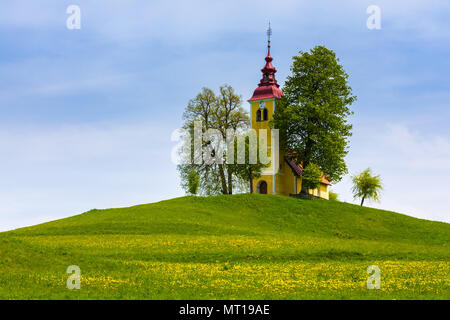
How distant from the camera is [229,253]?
33.5 meters

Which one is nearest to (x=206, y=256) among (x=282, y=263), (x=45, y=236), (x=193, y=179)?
(x=282, y=263)

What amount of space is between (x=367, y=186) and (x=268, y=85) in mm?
22743

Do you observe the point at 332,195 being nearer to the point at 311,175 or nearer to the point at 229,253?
the point at 311,175

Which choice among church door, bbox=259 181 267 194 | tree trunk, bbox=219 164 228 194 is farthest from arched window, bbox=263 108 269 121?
tree trunk, bbox=219 164 228 194

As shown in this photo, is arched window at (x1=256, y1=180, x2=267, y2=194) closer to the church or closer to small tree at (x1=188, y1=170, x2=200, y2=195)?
the church

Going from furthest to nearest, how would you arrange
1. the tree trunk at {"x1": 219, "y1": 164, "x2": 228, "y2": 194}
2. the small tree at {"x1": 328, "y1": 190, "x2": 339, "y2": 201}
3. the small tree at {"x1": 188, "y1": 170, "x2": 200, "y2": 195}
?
the small tree at {"x1": 328, "y1": 190, "x2": 339, "y2": 201} < the tree trunk at {"x1": 219, "y1": 164, "x2": 228, "y2": 194} < the small tree at {"x1": 188, "y1": 170, "x2": 200, "y2": 195}

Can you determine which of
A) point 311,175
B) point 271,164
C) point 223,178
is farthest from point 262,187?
point 311,175

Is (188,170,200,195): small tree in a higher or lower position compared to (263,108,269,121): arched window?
lower

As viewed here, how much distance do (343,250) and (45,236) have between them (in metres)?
27.4

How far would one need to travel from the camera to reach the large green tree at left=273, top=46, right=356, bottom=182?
66375 millimetres

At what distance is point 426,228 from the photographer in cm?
5481

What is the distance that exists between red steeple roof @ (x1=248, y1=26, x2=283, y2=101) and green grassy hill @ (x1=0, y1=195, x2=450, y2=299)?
67.0 ft

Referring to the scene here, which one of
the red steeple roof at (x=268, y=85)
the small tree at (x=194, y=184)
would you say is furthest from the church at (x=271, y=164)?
the small tree at (x=194, y=184)
